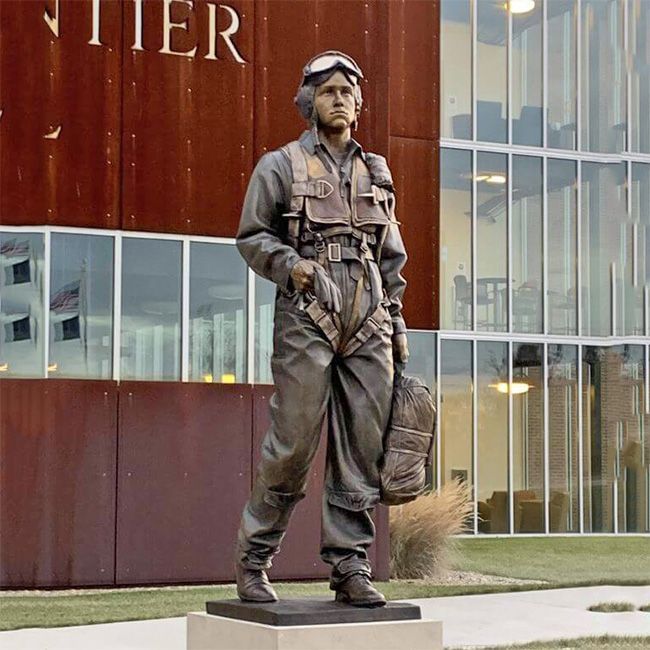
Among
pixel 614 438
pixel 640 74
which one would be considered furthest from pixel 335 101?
pixel 640 74

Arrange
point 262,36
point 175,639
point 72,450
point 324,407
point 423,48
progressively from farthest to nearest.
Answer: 1. point 423,48
2. point 262,36
3. point 72,450
4. point 175,639
5. point 324,407

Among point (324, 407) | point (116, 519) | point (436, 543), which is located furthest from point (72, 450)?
point (324, 407)

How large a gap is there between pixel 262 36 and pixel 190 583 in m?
5.88

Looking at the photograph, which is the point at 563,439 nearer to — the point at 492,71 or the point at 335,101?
the point at 492,71

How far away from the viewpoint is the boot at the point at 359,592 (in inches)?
302

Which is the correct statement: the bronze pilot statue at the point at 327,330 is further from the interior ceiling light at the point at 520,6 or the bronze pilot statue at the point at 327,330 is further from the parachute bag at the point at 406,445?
the interior ceiling light at the point at 520,6

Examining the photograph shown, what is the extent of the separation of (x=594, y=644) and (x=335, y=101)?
532 centimetres

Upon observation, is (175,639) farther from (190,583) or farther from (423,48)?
(423,48)

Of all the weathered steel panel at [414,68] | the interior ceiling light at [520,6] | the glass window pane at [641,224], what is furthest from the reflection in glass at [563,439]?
the interior ceiling light at [520,6]

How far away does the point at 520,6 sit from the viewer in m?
27.7

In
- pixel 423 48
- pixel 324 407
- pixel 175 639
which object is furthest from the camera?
pixel 423 48

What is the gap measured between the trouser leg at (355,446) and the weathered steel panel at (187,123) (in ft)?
28.6

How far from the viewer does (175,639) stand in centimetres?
1158

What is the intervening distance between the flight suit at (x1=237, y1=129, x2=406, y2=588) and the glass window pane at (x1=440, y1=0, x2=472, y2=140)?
746 inches
